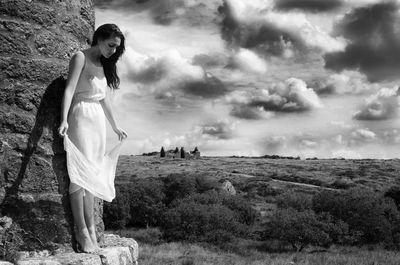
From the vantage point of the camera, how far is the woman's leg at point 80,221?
13.4ft

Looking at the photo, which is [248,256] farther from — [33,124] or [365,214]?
[33,124]

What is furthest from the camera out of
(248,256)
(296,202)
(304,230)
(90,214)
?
(296,202)

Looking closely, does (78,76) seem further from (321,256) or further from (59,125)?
(321,256)

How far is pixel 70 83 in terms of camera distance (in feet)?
13.0

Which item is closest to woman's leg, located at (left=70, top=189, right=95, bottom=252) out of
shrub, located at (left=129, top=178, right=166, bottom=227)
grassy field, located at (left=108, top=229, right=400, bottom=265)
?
grassy field, located at (left=108, top=229, right=400, bottom=265)

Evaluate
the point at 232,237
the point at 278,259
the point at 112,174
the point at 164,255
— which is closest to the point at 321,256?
the point at 278,259

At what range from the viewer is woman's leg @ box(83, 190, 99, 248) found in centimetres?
417

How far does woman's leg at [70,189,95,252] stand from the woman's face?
119cm

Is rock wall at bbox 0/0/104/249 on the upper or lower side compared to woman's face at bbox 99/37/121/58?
lower

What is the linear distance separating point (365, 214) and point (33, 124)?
80.7ft

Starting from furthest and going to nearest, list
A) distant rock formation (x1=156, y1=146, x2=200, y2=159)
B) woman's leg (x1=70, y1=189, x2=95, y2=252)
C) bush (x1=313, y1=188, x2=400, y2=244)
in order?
distant rock formation (x1=156, y1=146, x2=200, y2=159)
bush (x1=313, y1=188, x2=400, y2=244)
woman's leg (x1=70, y1=189, x2=95, y2=252)

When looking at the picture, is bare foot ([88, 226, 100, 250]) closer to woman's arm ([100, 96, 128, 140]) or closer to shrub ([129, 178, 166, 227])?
woman's arm ([100, 96, 128, 140])

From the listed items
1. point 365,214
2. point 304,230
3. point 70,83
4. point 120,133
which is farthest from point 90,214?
point 365,214

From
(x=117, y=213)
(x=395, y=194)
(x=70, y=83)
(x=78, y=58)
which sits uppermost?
(x=78, y=58)
